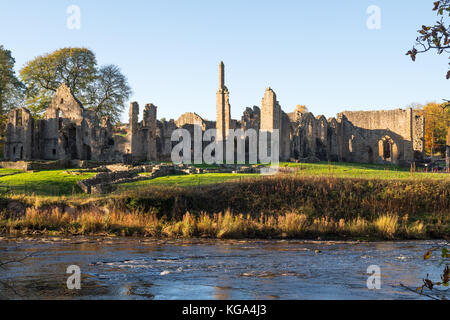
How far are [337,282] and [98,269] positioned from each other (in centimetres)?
546

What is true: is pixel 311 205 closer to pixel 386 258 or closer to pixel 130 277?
pixel 386 258

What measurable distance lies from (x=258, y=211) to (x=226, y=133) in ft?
107

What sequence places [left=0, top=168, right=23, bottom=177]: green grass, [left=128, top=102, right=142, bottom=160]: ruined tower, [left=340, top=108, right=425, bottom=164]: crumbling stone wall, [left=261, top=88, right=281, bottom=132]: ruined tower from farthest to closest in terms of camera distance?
[left=340, top=108, right=425, bottom=164]: crumbling stone wall
[left=128, top=102, right=142, bottom=160]: ruined tower
[left=261, top=88, right=281, bottom=132]: ruined tower
[left=0, top=168, right=23, bottom=177]: green grass

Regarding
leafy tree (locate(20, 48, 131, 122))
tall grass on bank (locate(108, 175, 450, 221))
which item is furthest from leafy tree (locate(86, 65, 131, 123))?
tall grass on bank (locate(108, 175, 450, 221))

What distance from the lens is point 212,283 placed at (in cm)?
984

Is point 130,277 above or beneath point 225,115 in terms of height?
beneath

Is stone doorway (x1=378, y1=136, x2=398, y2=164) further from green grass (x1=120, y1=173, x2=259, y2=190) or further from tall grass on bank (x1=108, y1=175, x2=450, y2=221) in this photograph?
green grass (x1=120, y1=173, x2=259, y2=190)

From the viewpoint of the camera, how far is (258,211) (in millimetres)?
20062

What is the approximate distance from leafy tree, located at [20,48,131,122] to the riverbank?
40.3 m

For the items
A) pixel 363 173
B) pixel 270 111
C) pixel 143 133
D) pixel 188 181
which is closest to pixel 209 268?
pixel 188 181

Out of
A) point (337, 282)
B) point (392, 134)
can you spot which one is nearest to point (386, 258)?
point (337, 282)

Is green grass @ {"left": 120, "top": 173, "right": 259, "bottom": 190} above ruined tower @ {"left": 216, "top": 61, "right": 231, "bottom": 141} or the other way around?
the other way around

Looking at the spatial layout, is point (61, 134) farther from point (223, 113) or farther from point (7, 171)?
point (223, 113)

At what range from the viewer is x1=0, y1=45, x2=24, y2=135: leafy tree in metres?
54.1
